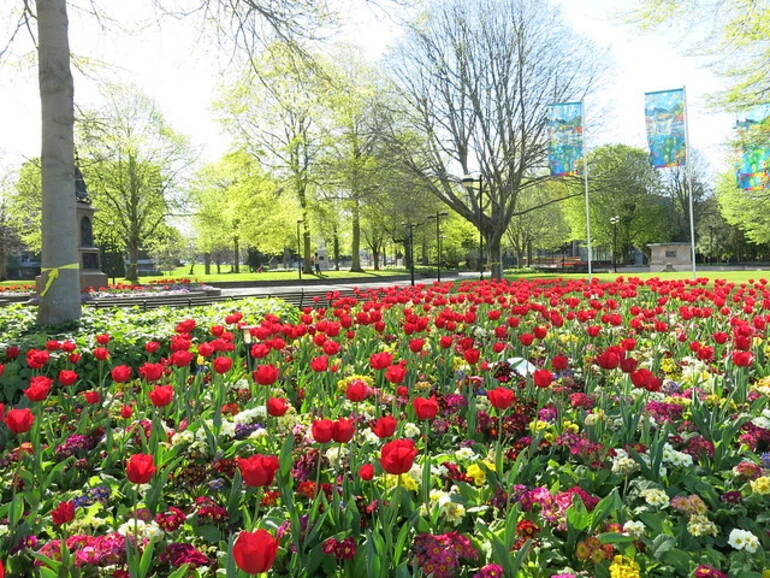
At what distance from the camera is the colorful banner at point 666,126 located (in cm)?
1888

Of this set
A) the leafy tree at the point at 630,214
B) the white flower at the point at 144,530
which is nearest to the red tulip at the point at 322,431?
the white flower at the point at 144,530

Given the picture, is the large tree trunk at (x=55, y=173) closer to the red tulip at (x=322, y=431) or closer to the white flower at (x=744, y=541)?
the red tulip at (x=322, y=431)

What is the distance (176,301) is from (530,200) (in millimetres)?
31637

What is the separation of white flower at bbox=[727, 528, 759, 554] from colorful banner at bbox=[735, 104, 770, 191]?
59.4 feet

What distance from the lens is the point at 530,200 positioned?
42344 mm

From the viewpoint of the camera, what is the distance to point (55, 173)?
742 cm

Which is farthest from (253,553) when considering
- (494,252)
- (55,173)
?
(494,252)

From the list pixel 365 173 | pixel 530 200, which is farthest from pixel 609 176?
pixel 530 200

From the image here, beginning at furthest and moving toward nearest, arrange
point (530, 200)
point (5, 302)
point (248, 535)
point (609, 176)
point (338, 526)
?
point (530, 200) < point (609, 176) < point (5, 302) < point (338, 526) < point (248, 535)

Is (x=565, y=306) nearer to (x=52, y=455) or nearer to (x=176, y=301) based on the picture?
(x=52, y=455)

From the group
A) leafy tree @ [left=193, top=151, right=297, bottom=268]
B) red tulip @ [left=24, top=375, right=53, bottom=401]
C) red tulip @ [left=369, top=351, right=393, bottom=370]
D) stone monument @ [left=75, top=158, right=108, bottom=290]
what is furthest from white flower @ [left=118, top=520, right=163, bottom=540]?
leafy tree @ [left=193, top=151, right=297, bottom=268]

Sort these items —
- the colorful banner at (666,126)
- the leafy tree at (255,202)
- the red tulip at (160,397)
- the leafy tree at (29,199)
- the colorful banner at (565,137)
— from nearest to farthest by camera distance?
the red tulip at (160,397) → the colorful banner at (666,126) → the colorful banner at (565,137) → the leafy tree at (29,199) → the leafy tree at (255,202)

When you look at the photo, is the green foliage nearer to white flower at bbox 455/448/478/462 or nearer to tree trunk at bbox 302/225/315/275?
tree trunk at bbox 302/225/315/275

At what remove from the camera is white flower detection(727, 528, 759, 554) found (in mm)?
2021
